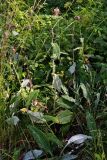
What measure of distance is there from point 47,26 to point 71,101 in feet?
2.80

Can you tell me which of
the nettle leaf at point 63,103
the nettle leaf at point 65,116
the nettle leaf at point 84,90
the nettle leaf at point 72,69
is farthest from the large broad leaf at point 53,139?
the nettle leaf at point 72,69

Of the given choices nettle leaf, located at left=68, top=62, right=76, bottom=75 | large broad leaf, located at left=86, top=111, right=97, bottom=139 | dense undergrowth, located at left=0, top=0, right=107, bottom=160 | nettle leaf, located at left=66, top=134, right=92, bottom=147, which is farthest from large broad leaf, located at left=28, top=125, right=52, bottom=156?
nettle leaf, located at left=68, top=62, right=76, bottom=75

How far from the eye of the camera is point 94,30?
3154mm

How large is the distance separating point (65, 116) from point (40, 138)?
26 cm

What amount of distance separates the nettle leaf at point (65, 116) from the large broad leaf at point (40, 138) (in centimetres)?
20

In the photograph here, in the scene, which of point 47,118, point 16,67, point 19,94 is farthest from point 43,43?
point 47,118

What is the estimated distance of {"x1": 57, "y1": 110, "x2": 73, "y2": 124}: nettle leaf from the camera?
2604mm

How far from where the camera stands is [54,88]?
110 inches

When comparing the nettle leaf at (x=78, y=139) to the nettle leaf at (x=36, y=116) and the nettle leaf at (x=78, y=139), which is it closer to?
the nettle leaf at (x=78, y=139)

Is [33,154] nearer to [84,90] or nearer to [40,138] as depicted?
[40,138]

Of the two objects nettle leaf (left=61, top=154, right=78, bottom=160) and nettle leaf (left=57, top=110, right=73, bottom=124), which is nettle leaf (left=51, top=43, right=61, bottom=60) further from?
nettle leaf (left=61, top=154, right=78, bottom=160)

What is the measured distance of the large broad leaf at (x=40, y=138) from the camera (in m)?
2.43

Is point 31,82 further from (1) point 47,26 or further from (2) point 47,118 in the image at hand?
(1) point 47,26

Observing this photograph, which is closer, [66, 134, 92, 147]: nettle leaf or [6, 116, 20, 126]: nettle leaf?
[66, 134, 92, 147]: nettle leaf
